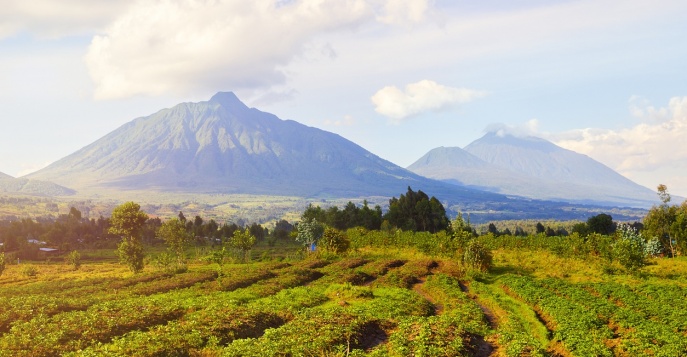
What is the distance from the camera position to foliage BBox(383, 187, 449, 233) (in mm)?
105500

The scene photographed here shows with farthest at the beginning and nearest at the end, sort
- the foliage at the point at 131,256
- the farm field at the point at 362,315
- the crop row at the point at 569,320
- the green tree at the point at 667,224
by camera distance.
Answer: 1. the green tree at the point at 667,224
2. the foliage at the point at 131,256
3. the crop row at the point at 569,320
4. the farm field at the point at 362,315

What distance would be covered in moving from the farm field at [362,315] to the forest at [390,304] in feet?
0.33

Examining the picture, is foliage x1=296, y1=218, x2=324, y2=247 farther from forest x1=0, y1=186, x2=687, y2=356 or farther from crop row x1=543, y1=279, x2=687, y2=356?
crop row x1=543, y1=279, x2=687, y2=356

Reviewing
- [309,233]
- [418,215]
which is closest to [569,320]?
[309,233]

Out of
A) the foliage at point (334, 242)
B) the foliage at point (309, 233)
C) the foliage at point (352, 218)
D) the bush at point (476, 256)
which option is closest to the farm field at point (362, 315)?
the bush at point (476, 256)

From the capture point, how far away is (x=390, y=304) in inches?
1267

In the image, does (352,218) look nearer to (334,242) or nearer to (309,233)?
(309,233)

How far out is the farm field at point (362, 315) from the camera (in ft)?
72.4

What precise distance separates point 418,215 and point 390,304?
7565cm

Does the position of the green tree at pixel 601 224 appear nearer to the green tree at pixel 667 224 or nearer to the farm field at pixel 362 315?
the green tree at pixel 667 224

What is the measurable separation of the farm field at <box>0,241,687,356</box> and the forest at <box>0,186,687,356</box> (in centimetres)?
10

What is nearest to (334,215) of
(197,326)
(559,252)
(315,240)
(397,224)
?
(397,224)

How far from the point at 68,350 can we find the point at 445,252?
45.5m

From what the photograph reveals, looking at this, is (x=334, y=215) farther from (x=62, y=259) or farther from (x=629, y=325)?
(x=629, y=325)
